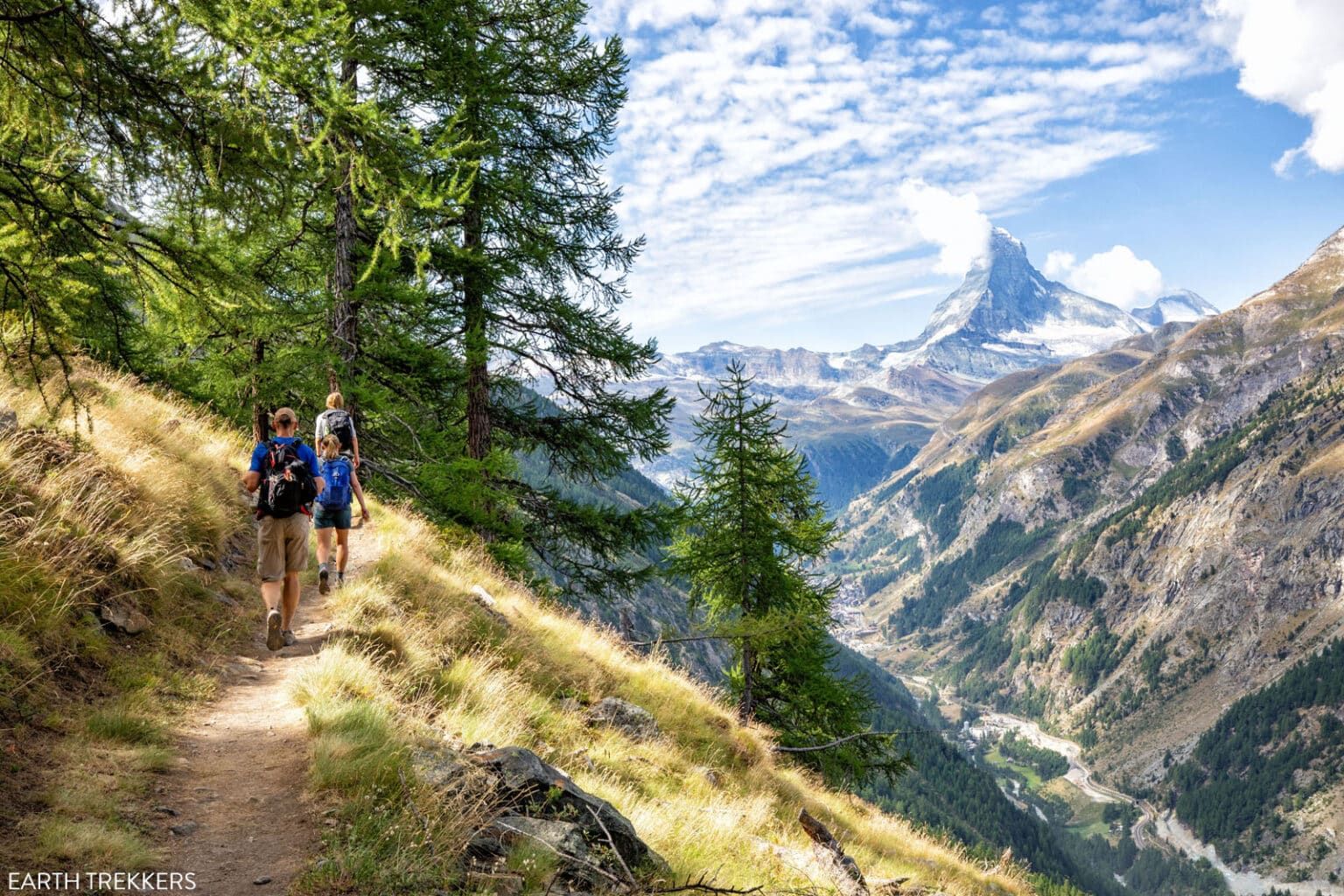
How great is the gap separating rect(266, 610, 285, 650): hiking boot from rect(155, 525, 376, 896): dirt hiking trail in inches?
15.8

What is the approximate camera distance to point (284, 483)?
8086mm

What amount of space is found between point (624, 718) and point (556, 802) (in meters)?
5.09

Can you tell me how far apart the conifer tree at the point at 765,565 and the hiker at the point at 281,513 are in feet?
41.4

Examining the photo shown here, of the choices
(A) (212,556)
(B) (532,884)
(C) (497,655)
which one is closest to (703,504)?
(C) (497,655)

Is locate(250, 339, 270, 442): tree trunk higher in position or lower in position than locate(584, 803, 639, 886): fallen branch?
higher

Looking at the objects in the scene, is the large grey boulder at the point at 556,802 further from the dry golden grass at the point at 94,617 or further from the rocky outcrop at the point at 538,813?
the dry golden grass at the point at 94,617

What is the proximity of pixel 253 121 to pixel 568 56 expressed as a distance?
12.2 meters

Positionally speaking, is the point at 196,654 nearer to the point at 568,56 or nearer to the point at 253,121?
the point at 253,121

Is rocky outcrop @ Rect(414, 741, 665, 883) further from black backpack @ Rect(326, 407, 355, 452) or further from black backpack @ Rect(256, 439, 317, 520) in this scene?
black backpack @ Rect(326, 407, 355, 452)

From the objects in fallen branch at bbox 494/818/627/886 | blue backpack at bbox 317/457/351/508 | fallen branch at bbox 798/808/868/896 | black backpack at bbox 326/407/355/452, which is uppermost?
black backpack at bbox 326/407/355/452

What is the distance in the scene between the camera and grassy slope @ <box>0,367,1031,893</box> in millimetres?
4559

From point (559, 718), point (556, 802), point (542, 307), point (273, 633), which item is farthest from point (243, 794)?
point (542, 307)

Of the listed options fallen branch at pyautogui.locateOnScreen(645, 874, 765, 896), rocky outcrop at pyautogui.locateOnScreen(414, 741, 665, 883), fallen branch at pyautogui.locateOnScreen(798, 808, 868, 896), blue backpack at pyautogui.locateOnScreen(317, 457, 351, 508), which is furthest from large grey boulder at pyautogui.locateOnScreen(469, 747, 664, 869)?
blue backpack at pyautogui.locateOnScreen(317, 457, 351, 508)

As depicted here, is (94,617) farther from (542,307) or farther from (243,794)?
(542,307)
